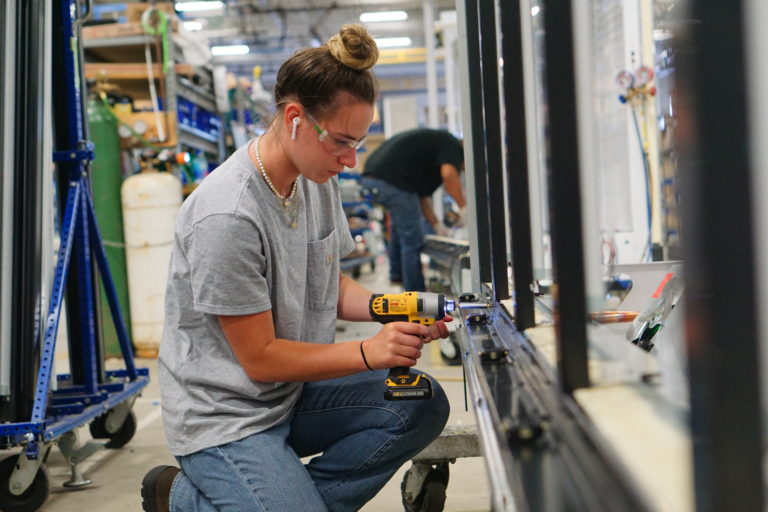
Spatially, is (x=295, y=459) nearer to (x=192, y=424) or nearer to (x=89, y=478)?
(x=192, y=424)

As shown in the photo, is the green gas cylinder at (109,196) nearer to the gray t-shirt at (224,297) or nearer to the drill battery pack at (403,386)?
the gray t-shirt at (224,297)

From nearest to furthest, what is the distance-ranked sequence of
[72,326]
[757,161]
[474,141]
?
[757,161] < [474,141] < [72,326]

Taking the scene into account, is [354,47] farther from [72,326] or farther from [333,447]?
[72,326]

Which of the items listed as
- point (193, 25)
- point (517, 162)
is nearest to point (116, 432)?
point (517, 162)

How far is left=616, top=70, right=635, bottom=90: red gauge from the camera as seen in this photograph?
4086 millimetres

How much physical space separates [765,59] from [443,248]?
4127mm

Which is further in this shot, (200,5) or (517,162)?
(200,5)

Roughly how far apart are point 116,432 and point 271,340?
1.86 m

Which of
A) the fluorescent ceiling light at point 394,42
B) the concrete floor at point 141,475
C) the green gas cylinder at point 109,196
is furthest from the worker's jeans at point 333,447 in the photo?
the fluorescent ceiling light at point 394,42

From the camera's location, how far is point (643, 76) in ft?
13.3

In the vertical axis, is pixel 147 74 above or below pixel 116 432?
above

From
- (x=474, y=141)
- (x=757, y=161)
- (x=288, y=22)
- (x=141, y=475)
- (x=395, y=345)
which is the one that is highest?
(x=288, y=22)

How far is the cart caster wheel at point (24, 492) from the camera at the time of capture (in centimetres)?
236

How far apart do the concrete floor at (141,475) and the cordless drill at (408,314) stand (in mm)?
684
